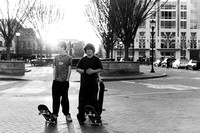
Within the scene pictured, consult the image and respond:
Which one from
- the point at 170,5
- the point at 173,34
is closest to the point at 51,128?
the point at 173,34

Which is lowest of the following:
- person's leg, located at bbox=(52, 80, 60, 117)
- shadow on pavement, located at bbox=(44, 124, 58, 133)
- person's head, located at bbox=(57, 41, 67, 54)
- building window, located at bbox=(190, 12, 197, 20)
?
shadow on pavement, located at bbox=(44, 124, 58, 133)

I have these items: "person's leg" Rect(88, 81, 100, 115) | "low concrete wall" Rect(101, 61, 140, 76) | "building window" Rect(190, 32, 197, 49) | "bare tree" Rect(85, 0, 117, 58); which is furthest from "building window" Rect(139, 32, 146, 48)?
"person's leg" Rect(88, 81, 100, 115)

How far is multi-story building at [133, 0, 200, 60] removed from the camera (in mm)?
93125

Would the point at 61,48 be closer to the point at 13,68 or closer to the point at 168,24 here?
the point at 13,68

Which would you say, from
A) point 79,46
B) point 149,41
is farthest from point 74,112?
point 149,41

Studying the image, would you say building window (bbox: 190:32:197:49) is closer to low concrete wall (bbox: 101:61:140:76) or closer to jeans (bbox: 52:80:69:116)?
low concrete wall (bbox: 101:61:140:76)

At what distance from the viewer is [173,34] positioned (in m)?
94.1

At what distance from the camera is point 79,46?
262ft

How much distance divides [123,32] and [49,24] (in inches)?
1030

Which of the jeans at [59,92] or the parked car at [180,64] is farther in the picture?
the parked car at [180,64]

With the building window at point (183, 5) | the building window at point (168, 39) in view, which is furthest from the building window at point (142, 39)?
the building window at point (183, 5)

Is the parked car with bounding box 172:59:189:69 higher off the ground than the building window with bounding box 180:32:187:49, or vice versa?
the building window with bounding box 180:32:187:49

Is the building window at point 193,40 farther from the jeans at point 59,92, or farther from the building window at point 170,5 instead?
the jeans at point 59,92

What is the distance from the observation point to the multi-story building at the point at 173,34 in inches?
3666
